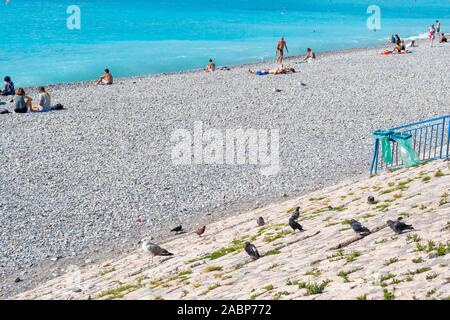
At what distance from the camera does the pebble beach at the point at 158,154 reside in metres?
16.9

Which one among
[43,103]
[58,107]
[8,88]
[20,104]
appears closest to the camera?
[20,104]

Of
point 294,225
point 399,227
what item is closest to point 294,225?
point 294,225

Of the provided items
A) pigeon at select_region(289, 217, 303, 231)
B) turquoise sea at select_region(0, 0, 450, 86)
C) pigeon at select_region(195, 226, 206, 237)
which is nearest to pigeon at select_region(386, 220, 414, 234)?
pigeon at select_region(289, 217, 303, 231)

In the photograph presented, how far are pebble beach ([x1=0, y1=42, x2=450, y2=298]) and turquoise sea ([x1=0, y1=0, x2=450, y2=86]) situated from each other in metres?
20.4

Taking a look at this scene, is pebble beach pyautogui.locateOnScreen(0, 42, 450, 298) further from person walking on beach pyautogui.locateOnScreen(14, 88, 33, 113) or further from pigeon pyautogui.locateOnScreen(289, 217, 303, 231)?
pigeon pyautogui.locateOnScreen(289, 217, 303, 231)

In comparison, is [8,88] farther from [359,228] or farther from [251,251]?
[359,228]

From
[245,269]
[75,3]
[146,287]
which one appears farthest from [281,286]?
[75,3]

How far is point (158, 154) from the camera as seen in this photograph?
23.3 m

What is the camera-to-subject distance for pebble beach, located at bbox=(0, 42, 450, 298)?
1691cm

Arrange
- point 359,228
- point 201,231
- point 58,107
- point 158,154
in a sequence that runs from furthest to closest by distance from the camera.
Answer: point 58,107
point 158,154
point 201,231
point 359,228

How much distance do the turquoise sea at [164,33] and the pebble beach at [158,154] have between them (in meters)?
20.4

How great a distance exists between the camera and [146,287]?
1212 centimetres

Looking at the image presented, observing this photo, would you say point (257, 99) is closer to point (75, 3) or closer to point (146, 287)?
point (146, 287)

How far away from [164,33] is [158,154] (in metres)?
62.7
